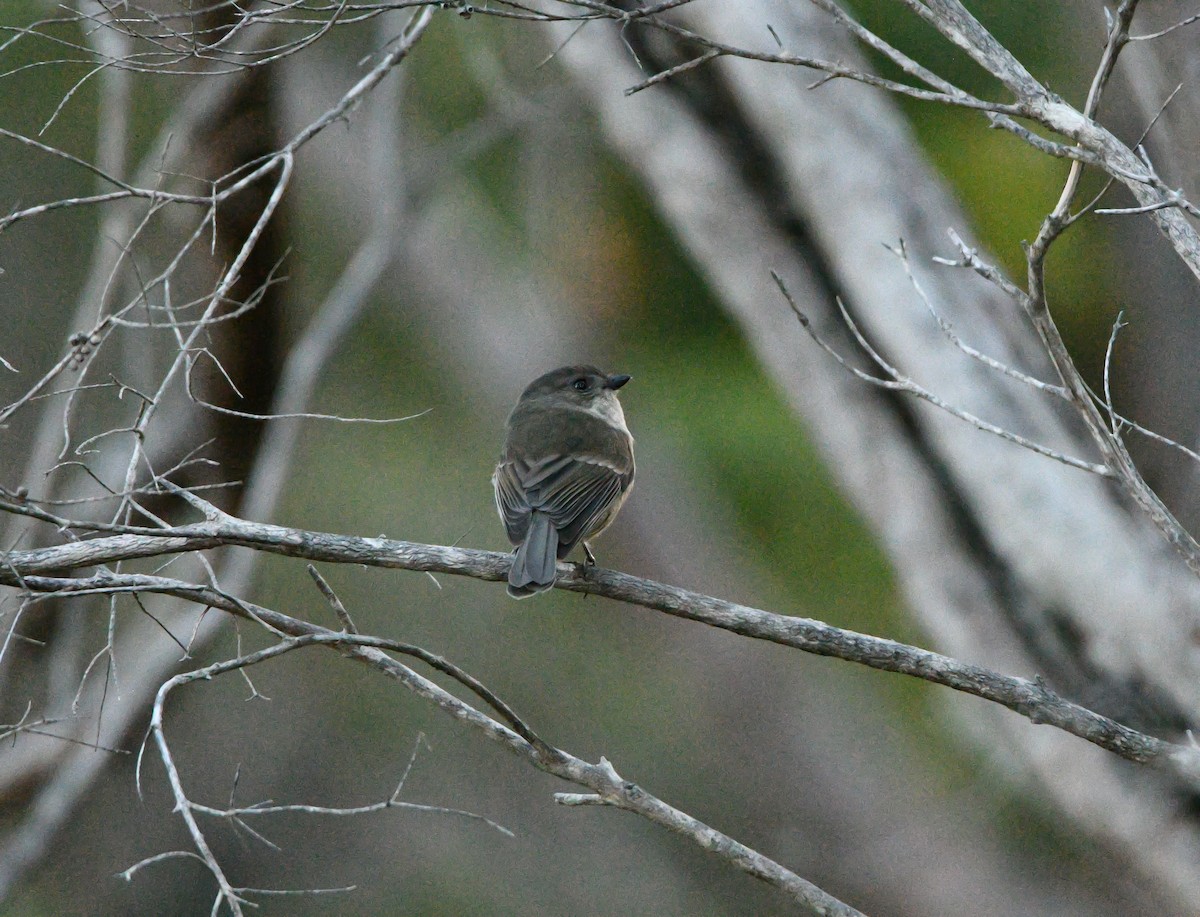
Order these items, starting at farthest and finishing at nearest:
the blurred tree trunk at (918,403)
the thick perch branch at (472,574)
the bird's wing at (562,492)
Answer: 1. the blurred tree trunk at (918,403)
2. the bird's wing at (562,492)
3. the thick perch branch at (472,574)

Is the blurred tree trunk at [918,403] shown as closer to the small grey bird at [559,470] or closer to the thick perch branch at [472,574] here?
the small grey bird at [559,470]

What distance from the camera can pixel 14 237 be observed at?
10.9 metres

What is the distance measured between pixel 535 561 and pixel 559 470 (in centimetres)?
87

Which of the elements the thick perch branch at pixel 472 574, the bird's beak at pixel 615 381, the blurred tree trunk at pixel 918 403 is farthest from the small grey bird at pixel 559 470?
the blurred tree trunk at pixel 918 403

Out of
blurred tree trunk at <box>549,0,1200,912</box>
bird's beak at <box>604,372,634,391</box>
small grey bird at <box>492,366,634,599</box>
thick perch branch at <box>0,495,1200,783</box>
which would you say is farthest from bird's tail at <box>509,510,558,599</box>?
blurred tree trunk at <box>549,0,1200,912</box>

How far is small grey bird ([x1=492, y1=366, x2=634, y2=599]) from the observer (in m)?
4.17

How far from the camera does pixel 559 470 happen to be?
481 cm

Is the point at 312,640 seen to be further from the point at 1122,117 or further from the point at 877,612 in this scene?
the point at 877,612

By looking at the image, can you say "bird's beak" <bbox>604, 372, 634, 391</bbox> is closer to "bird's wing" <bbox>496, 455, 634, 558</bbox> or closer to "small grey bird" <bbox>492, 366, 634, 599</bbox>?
"small grey bird" <bbox>492, 366, 634, 599</bbox>

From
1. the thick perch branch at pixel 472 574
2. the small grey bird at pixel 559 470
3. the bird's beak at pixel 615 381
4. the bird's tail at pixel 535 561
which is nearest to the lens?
the thick perch branch at pixel 472 574

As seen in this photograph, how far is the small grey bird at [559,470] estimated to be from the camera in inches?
164

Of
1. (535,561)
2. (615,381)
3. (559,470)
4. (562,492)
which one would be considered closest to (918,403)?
(615,381)

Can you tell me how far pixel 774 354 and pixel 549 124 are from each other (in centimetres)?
335

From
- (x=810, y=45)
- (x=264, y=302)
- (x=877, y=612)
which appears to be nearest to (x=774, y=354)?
(x=810, y=45)
